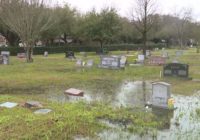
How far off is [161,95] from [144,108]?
86 centimetres

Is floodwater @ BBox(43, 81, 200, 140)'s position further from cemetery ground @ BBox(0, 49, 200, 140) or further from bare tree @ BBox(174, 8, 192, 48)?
bare tree @ BBox(174, 8, 192, 48)

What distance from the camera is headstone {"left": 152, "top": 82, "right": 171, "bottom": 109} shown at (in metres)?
13.6

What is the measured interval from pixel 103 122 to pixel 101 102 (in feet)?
11.9

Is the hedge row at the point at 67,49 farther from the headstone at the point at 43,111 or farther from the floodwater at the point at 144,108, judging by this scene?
the headstone at the point at 43,111

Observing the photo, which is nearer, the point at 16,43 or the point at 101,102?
the point at 101,102

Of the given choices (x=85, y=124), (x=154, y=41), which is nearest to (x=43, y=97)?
(x=85, y=124)

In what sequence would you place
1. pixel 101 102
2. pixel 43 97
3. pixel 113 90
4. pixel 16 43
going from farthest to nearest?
pixel 16 43 < pixel 113 90 < pixel 43 97 < pixel 101 102

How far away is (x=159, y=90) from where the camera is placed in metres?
13.9

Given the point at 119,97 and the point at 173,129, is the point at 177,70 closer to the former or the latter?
the point at 119,97

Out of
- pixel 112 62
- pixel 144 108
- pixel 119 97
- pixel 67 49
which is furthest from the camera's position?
pixel 67 49

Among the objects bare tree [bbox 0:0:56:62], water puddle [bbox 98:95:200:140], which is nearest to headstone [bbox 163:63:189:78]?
water puddle [bbox 98:95:200:140]

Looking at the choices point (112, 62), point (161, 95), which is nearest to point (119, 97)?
point (161, 95)

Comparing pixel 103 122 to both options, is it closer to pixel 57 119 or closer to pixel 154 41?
pixel 57 119

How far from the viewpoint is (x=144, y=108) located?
44.0ft
